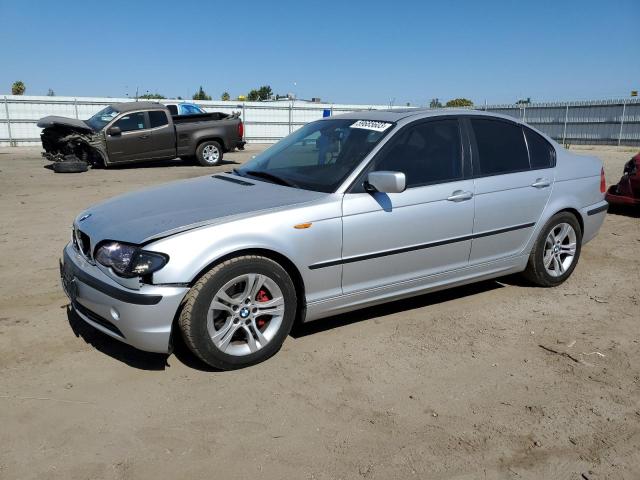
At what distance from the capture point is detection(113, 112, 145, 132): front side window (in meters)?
14.6

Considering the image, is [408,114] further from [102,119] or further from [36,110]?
[36,110]

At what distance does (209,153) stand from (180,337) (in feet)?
41.7

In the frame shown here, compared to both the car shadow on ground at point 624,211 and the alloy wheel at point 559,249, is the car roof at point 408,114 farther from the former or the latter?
the car shadow on ground at point 624,211

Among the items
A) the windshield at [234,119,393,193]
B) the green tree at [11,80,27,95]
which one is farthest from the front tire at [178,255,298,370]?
the green tree at [11,80,27,95]

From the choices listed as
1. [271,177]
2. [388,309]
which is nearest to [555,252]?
[388,309]

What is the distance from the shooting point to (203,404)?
10.6ft

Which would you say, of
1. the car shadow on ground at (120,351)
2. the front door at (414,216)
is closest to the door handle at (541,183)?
the front door at (414,216)

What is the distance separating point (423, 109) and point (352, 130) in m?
0.74

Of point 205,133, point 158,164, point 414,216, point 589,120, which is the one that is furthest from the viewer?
point 589,120

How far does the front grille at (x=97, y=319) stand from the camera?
137 inches

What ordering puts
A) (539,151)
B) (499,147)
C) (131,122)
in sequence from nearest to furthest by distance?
1. (499,147)
2. (539,151)
3. (131,122)

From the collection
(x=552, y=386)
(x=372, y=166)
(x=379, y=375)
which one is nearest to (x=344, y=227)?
(x=372, y=166)

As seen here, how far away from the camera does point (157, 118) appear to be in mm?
15086

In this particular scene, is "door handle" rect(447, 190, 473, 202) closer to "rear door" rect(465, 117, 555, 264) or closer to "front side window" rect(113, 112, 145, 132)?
"rear door" rect(465, 117, 555, 264)
